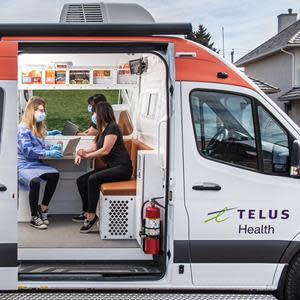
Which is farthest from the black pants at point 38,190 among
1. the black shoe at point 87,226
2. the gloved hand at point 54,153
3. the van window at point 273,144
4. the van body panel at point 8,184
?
the van window at point 273,144

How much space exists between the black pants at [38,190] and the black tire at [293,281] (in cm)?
282

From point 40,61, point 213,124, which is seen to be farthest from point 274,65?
point 213,124

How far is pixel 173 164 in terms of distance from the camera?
14.9 feet

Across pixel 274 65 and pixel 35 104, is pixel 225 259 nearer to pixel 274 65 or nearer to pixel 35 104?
pixel 35 104

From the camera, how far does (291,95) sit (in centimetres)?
2627

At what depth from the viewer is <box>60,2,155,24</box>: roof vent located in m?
5.05

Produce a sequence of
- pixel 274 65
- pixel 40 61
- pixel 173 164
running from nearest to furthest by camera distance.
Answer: pixel 173 164 → pixel 40 61 → pixel 274 65

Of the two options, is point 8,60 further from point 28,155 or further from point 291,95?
point 291,95

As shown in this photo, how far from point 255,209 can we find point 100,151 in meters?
2.13

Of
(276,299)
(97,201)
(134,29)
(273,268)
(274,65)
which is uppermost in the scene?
(274,65)

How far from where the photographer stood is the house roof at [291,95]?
25.8 m

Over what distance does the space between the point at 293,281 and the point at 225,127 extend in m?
1.43

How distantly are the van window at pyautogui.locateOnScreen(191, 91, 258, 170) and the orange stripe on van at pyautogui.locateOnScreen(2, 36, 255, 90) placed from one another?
0.13 metres

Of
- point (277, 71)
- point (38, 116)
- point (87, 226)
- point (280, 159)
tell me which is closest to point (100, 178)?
point (87, 226)
